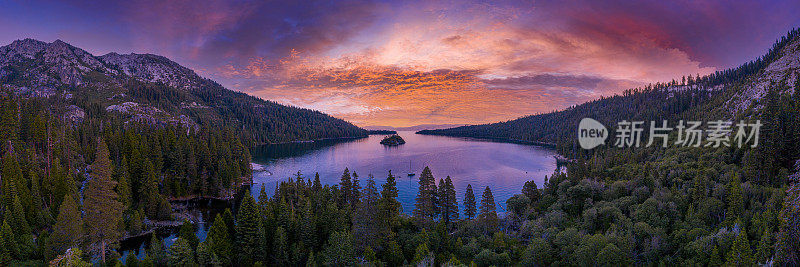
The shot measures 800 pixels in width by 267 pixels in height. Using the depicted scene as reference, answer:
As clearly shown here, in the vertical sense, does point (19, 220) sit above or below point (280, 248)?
above

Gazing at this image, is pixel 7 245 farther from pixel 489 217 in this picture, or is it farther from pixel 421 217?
pixel 489 217

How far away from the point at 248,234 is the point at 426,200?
3191cm

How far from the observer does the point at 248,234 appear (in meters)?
45.5

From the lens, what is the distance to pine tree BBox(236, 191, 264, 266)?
147 ft

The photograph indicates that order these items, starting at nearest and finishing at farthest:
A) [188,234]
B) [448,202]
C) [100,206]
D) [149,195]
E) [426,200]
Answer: [100,206], [188,234], [426,200], [448,202], [149,195]

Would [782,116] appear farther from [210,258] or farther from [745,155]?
[210,258]

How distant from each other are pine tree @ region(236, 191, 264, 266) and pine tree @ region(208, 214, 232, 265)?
6.09ft

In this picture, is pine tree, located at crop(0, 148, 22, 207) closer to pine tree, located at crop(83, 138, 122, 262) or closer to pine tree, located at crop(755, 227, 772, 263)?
pine tree, located at crop(83, 138, 122, 262)

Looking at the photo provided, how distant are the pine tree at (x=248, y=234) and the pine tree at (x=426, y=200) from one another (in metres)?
28.4

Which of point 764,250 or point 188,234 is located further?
point 188,234

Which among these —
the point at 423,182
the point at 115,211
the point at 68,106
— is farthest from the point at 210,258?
the point at 68,106

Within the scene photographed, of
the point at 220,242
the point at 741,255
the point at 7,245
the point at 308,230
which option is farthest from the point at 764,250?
the point at 7,245

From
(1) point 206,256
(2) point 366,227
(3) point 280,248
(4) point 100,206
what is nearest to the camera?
(4) point 100,206

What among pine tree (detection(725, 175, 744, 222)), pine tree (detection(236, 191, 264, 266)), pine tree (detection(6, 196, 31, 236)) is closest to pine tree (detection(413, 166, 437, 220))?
pine tree (detection(236, 191, 264, 266))
